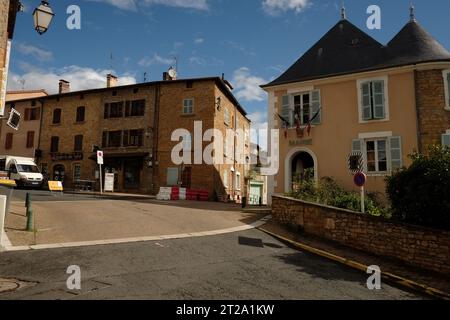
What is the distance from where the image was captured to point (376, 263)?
811 cm

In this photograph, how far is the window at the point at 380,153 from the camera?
48.1ft

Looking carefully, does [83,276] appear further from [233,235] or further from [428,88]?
[428,88]

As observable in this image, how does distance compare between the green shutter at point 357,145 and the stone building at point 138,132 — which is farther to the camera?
the stone building at point 138,132

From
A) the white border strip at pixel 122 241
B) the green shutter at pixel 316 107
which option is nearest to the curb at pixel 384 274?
the white border strip at pixel 122 241

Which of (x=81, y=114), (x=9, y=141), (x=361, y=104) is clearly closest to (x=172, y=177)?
(x=81, y=114)

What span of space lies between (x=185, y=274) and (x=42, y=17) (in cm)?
566

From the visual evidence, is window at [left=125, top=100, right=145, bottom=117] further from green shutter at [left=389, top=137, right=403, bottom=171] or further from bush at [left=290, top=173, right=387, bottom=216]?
green shutter at [left=389, top=137, right=403, bottom=171]

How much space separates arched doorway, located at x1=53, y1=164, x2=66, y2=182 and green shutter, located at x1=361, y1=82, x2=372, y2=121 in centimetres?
2295

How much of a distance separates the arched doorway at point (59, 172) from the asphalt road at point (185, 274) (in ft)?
75.2

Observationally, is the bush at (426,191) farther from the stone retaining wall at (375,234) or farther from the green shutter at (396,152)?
the green shutter at (396,152)

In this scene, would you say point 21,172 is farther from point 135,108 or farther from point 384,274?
point 384,274

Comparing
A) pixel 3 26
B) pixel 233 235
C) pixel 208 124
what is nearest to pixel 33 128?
pixel 208 124

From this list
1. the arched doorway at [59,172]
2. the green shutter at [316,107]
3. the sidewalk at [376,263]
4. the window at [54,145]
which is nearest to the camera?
the sidewalk at [376,263]

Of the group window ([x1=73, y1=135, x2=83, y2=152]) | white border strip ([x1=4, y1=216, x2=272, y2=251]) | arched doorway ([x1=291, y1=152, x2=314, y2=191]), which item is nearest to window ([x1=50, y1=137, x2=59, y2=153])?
window ([x1=73, y1=135, x2=83, y2=152])
